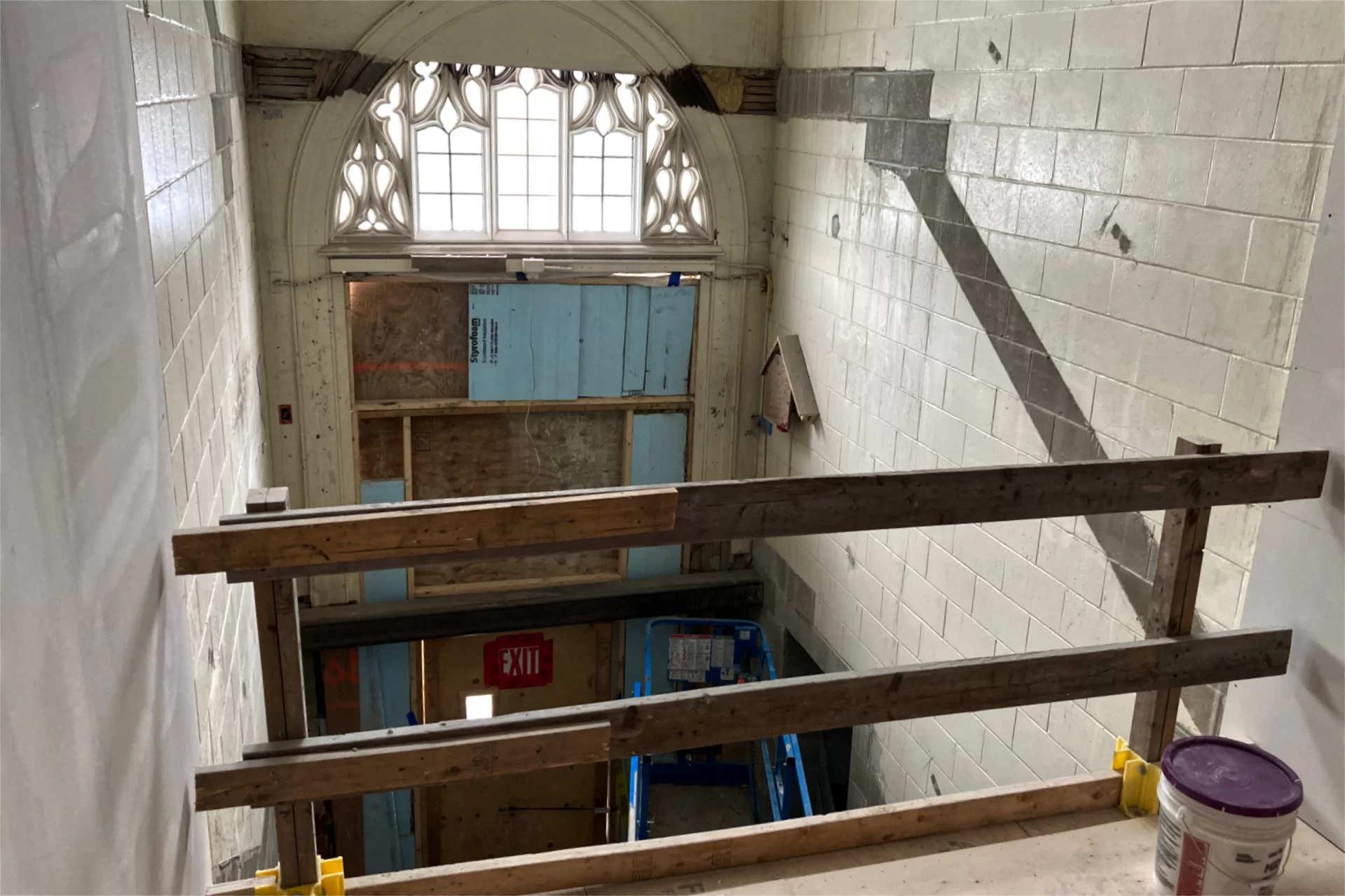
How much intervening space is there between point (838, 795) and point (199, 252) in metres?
4.80

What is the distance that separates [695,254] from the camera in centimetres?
635

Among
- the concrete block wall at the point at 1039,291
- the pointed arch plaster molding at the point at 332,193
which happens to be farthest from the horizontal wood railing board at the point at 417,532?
the pointed arch plaster molding at the point at 332,193

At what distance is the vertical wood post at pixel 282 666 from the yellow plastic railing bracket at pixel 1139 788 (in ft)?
6.05

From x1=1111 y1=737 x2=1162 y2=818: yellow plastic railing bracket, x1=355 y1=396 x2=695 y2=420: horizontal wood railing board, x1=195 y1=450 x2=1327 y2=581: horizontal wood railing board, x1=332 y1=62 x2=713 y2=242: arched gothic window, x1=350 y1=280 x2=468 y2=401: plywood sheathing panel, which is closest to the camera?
x1=195 y1=450 x2=1327 y2=581: horizontal wood railing board

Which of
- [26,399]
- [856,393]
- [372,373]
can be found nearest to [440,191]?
[372,373]

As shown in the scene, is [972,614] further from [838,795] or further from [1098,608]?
[838,795]

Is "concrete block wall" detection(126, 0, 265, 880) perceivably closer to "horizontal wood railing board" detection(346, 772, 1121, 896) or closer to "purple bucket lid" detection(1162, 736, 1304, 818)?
"horizontal wood railing board" detection(346, 772, 1121, 896)

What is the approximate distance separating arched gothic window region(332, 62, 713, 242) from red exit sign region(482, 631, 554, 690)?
267 cm

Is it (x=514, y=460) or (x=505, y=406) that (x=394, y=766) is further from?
(x=514, y=460)

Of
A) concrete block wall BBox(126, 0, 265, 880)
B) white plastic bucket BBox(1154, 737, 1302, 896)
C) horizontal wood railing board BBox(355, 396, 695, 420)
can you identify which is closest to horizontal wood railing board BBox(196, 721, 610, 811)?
concrete block wall BBox(126, 0, 265, 880)

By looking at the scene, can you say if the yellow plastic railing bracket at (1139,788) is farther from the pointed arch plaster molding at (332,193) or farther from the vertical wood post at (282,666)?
the pointed arch plaster molding at (332,193)

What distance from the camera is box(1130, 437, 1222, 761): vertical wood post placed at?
92.0 inches

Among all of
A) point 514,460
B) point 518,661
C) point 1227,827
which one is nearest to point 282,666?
point 1227,827

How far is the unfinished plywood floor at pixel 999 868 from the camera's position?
217 centimetres
